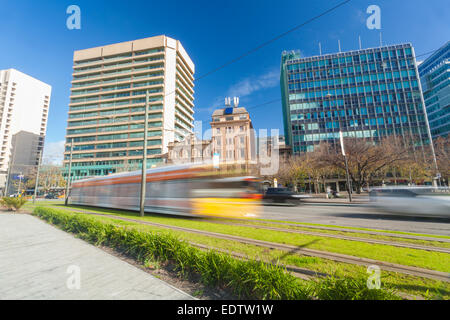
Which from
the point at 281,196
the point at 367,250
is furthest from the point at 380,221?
the point at 281,196

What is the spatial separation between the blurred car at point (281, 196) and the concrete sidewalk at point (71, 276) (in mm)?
16093

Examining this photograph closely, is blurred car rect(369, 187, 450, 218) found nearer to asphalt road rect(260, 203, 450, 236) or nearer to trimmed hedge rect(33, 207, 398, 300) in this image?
asphalt road rect(260, 203, 450, 236)

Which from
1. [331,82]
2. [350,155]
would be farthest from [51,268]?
[331,82]

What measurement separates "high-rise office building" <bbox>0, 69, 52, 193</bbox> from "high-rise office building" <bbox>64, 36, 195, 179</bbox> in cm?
4797

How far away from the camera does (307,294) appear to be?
2291 millimetres

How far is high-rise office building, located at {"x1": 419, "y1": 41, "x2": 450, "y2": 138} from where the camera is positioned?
62.3m

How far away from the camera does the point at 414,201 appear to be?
9.01m

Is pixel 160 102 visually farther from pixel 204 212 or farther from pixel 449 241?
pixel 449 241

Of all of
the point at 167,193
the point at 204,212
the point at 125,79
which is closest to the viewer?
the point at 204,212

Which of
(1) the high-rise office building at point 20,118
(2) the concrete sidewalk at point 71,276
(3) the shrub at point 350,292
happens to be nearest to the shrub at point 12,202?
(2) the concrete sidewalk at point 71,276

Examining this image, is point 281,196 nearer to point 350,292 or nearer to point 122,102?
point 350,292

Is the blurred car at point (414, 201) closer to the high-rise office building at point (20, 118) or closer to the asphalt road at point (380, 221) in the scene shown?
the asphalt road at point (380, 221)

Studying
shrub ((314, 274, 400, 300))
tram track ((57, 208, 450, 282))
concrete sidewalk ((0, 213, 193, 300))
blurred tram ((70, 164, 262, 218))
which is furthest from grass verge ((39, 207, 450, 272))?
concrete sidewalk ((0, 213, 193, 300))

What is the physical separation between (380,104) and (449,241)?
6280 cm
